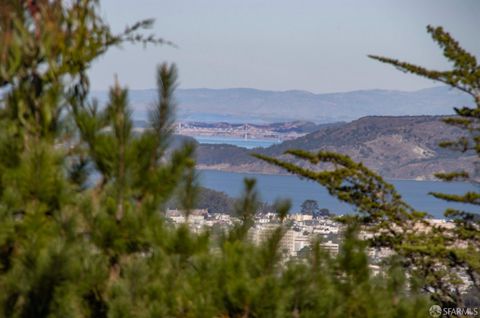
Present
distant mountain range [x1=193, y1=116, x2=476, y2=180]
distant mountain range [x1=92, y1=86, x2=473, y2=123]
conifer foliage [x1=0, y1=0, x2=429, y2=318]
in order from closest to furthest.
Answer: conifer foliage [x1=0, y1=0, x2=429, y2=318] → distant mountain range [x1=193, y1=116, x2=476, y2=180] → distant mountain range [x1=92, y1=86, x2=473, y2=123]

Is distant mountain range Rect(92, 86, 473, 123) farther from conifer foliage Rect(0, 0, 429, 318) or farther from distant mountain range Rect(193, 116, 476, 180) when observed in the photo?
conifer foliage Rect(0, 0, 429, 318)

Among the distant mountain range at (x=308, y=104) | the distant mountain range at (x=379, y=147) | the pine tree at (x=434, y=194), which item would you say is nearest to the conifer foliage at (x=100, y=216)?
the pine tree at (x=434, y=194)

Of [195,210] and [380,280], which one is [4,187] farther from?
[380,280]

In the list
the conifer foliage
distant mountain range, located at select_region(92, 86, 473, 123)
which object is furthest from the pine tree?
distant mountain range, located at select_region(92, 86, 473, 123)

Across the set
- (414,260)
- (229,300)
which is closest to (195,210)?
(229,300)

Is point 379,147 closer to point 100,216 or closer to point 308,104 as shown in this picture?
point 100,216

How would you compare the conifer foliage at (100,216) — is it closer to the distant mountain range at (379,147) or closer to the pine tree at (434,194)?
the pine tree at (434,194)

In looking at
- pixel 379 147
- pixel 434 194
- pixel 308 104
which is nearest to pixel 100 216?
pixel 434 194

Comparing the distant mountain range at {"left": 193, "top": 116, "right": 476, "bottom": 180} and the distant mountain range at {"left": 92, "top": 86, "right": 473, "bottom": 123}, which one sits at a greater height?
the distant mountain range at {"left": 92, "top": 86, "right": 473, "bottom": 123}

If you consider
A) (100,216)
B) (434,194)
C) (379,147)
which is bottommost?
(379,147)
